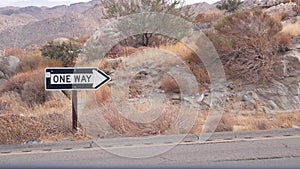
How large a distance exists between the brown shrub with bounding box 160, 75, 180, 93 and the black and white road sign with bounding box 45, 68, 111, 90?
15.2 ft

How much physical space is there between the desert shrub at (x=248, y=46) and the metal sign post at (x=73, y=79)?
6054 mm

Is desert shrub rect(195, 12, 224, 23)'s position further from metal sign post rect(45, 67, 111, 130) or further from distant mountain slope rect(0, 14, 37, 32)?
distant mountain slope rect(0, 14, 37, 32)

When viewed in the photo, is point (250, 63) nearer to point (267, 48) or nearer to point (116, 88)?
point (267, 48)

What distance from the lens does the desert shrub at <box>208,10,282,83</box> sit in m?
13.6

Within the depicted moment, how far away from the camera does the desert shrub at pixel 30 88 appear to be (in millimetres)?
14039

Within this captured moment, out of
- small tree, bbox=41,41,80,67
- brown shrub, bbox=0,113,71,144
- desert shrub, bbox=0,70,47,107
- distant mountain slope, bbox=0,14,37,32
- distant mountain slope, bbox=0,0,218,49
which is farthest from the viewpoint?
distant mountain slope, bbox=0,14,37,32

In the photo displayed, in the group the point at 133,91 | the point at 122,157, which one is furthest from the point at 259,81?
the point at 122,157

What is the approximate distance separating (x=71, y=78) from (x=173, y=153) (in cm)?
289

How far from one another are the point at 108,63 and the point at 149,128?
7.69 metres

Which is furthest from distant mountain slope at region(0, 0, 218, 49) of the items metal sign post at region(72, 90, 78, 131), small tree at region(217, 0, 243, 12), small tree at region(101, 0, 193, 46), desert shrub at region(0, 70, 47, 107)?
metal sign post at region(72, 90, 78, 131)

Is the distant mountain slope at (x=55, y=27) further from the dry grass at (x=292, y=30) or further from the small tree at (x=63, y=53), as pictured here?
the dry grass at (x=292, y=30)

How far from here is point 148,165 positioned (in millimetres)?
6516

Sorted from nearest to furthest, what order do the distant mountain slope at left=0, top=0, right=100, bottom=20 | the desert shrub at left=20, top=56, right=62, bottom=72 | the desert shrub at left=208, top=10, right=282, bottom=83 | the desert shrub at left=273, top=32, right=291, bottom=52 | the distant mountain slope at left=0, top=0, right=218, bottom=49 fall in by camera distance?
the desert shrub at left=208, top=10, right=282, bottom=83, the desert shrub at left=273, top=32, right=291, bottom=52, the desert shrub at left=20, top=56, right=62, bottom=72, the distant mountain slope at left=0, top=0, right=218, bottom=49, the distant mountain slope at left=0, top=0, right=100, bottom=20

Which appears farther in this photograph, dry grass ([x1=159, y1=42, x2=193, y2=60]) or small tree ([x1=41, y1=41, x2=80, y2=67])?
small tree ([x1=41, y1=41, x2=80, y2=67])
